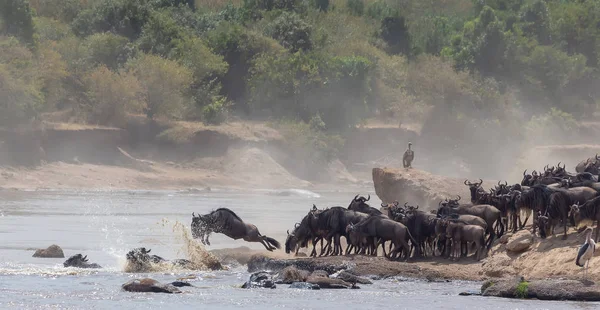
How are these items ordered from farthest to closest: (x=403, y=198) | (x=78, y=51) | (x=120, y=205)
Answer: (x=78, y=51), (x=120, y=205), (x=403, y=198)

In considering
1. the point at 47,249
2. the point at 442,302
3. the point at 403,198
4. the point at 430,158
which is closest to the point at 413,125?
the point at 430,158

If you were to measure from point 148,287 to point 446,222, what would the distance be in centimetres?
543

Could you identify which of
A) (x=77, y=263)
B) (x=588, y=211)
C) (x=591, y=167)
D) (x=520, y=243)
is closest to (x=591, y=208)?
(x=588, y=211)

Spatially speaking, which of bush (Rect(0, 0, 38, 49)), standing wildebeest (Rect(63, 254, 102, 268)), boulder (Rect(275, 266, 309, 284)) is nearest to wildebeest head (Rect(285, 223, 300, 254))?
boulder (Rect(275, 266, 309, 284))

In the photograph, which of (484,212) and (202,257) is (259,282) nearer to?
(202,257)

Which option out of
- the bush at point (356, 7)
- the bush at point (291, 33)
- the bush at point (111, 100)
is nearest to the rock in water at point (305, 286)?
the bush at point (111, 100)

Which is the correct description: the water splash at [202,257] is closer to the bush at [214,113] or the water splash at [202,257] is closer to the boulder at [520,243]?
the boulder at [520,243]

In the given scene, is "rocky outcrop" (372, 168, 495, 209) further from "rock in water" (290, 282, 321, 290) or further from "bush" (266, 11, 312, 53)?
"bush" (266, 11, 312, 53)

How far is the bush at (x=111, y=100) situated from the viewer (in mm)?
55500

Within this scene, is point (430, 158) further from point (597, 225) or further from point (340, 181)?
point (597, 225)

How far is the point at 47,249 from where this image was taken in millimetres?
23953

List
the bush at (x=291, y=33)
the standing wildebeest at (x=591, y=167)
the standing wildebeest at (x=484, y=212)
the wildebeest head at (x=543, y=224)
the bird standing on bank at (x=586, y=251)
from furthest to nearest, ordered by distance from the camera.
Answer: the bush at (x=291, y=33) < the standing wildebeest at (x=591, y=167) < the standing wildebeest at (x=484, y=212) < the wildebeest head at (x=543, y=224) < the bird standing on bank at (x=586, y=251)

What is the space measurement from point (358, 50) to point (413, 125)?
8628 mm

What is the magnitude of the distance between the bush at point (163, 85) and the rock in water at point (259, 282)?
3767cm
